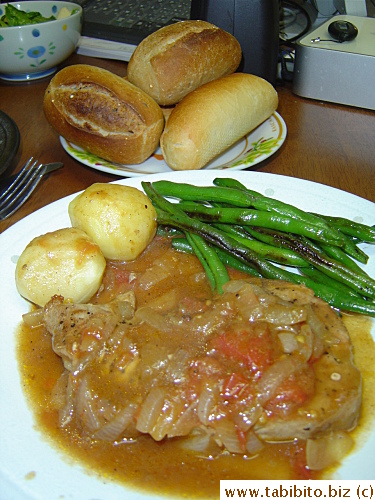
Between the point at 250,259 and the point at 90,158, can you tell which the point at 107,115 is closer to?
the point at 90,158

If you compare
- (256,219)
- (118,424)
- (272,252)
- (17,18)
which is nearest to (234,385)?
(118,424)

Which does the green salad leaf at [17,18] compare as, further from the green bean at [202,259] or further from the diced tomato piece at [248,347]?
the diced tomato piece at [248,347]

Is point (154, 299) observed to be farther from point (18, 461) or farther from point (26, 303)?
point (18, 461)

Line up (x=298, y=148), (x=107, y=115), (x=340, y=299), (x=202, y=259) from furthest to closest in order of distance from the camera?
(x=298, y=148) < (x=107, y=115) < (x=202, y=259) < (x=340, y=299)

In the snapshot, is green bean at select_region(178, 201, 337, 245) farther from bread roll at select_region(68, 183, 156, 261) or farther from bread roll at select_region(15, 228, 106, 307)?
bread roll at select_region(15, 228, 106, 307)

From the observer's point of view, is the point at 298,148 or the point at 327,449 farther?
the point at 298,148

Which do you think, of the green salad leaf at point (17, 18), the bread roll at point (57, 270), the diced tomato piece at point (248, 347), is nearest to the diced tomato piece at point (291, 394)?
the diced tomato piece at point (248, 347)
